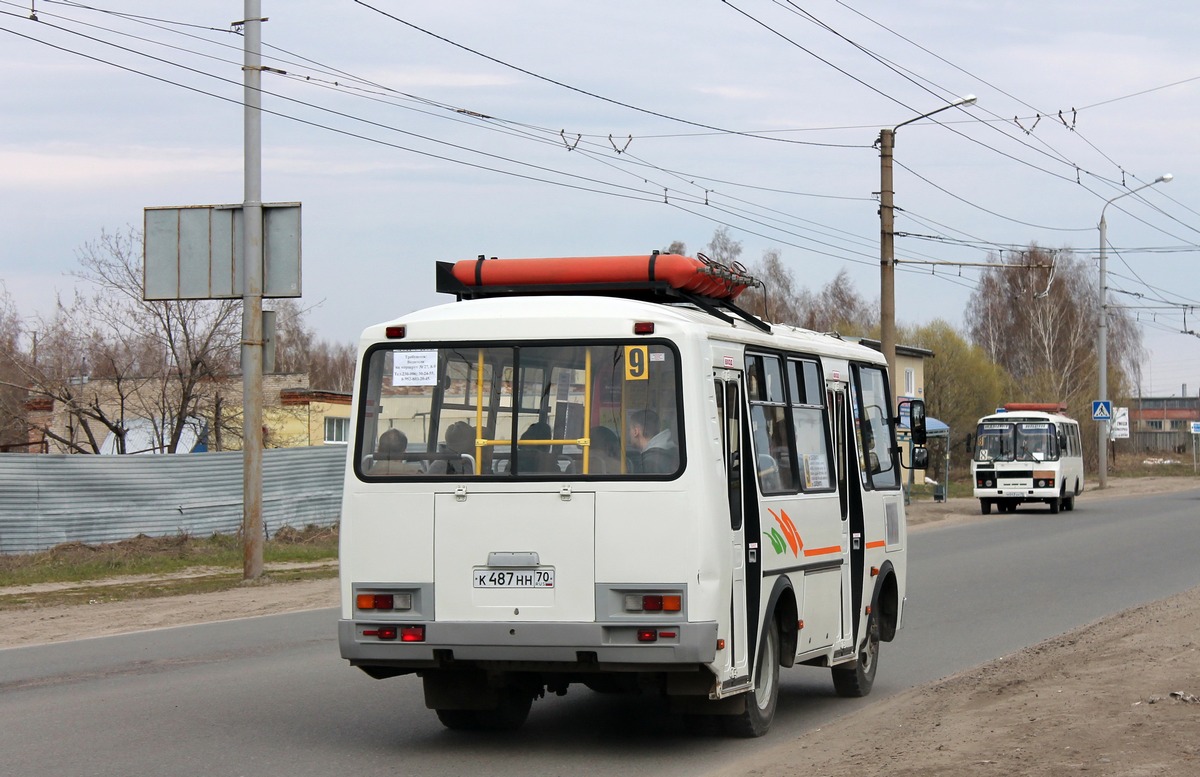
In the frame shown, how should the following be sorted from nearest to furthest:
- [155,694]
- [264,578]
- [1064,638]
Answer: [155,694] < [1064,638] < [264,578]

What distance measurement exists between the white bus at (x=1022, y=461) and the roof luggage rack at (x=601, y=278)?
3409 centimetres

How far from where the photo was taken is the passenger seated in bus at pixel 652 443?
8.20 metres

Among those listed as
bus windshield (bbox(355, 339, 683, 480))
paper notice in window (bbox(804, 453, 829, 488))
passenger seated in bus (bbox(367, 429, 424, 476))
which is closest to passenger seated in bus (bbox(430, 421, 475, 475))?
bus windshield (bbox(355, 339, 683, 480))

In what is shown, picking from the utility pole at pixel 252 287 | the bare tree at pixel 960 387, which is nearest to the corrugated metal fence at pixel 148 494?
the utility pole at pixel 252 287

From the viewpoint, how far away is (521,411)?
8.52m

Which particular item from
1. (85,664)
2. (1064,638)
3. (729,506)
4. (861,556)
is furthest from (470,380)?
(1064,638)

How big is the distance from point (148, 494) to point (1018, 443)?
2521 centimetres

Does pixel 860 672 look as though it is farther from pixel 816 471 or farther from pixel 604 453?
pixel 604 453

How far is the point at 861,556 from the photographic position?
10945 millimetres

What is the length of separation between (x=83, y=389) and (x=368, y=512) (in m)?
31.6

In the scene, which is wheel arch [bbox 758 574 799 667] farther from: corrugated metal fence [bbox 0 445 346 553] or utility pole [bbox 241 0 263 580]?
corrugated metal fence [bbox 0 445 346 553]

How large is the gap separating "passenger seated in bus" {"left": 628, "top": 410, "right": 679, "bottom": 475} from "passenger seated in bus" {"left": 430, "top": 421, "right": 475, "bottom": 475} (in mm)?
915

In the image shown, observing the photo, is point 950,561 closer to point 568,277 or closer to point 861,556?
point 861,556

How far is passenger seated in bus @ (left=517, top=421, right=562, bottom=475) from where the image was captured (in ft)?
27.5
